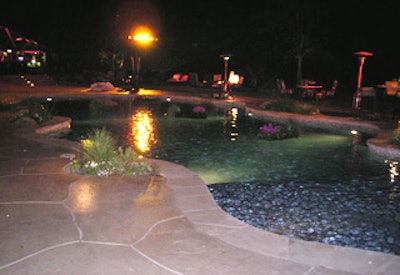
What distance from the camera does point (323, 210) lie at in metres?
4.63

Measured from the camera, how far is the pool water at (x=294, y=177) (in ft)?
13.6

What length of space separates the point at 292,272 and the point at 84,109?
1216 centimetres

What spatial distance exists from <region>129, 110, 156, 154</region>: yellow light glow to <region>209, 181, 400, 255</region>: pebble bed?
10.4ft

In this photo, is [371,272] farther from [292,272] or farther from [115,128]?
[115,128]

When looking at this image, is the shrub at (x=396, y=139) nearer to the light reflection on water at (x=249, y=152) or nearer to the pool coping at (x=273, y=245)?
the light reflection on water at (x=249, y=152)

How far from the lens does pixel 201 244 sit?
11.0 ft

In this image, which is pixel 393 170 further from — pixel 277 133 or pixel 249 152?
pixel 277 133

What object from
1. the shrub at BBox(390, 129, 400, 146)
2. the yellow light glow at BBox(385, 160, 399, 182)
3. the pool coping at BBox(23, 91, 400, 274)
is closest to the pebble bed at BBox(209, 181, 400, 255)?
the pool coping at BBox(23, 91, 400, 274)

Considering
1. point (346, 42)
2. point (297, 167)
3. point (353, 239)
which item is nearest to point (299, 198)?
point (353, 239)

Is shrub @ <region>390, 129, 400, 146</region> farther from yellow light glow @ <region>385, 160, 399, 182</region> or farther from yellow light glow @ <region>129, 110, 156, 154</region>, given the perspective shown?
yellow light glow @ <region>129, 110, 156, 154</region>

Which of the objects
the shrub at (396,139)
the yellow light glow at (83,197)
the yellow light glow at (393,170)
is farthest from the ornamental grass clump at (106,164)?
the shrub at (396,139)

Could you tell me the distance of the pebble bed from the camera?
391cm

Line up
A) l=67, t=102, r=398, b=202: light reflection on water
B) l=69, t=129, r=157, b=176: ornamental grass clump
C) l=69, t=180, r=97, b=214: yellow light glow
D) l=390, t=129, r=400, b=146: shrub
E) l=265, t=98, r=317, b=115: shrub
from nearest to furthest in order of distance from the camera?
l=69, t=180, r=97, b=214: yellow light glow
l=69, t=129, r=157, b=176: ornamental grass clump
l=67, t=102, r=398, b=202: light reflection on water
l=390, t=129, r=400, b=146: shrub
l=265, t=98, r=317, b=115: shrub

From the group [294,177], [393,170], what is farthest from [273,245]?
[393,170]
